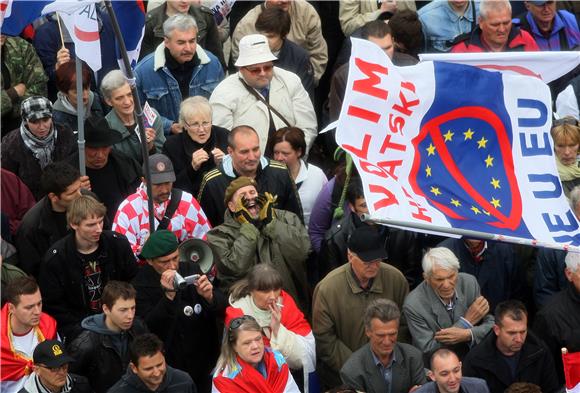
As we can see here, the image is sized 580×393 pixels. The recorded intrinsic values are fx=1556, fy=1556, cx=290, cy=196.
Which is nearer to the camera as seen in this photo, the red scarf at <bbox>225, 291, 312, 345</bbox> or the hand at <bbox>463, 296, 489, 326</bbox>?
the red scarf at <bbox>225, 291, 312, 345</bbox>

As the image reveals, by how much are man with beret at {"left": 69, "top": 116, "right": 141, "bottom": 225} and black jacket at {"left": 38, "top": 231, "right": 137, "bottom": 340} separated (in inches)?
38.8

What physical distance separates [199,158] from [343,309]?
6.73ft

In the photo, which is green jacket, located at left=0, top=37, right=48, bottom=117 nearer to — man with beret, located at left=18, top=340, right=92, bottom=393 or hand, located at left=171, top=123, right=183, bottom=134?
hand, located at left=171, top=123, right=183, bottom=134

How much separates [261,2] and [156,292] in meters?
5.10

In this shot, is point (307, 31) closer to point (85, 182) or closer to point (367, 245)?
point (85, 182)

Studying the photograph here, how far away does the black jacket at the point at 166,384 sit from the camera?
419 inches

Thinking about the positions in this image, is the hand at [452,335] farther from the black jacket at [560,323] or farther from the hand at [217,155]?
the hand at [217,155]

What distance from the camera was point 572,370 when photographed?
1130 centimetres

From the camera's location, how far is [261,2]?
51.9ft

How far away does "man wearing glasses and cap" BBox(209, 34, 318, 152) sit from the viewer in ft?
44.4

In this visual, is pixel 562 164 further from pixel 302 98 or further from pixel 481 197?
pixel 481 197

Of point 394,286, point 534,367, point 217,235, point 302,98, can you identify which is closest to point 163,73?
point 302,98

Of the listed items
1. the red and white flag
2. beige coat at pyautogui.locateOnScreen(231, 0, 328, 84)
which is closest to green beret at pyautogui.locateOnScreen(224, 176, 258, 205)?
the red and white flag

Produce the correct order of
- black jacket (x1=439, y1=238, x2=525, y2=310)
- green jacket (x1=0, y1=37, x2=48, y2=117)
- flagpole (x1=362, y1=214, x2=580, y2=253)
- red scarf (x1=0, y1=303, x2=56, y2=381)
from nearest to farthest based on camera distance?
flagpole (x1=362, y1=214, x2=580, y2=253) < red scarf (x1=0, y1=303, x2=56, y2=381) < black jacket (x1=439, y1=238, x2=525, y2=310) < green jacket (x1=0, y1=37, x2=48, y2=117)
